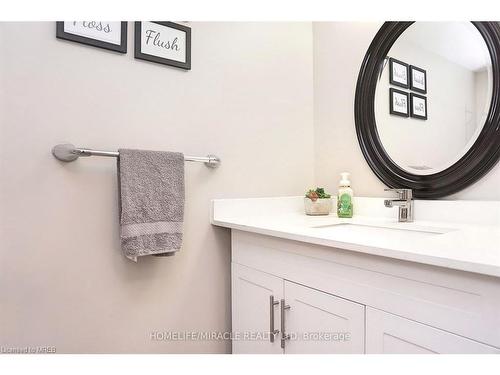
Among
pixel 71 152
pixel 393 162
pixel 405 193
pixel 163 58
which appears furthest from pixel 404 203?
pixel 71 152

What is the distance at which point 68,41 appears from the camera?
3.19 feet

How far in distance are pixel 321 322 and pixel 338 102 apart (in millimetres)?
1057

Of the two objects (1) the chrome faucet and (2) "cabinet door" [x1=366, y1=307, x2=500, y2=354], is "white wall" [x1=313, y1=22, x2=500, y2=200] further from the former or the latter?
(2) "cabinet door" [x1=366, y1=307, x2=500, y2=354]

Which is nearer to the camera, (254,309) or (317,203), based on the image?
(254,309)

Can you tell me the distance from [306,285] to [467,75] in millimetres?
930

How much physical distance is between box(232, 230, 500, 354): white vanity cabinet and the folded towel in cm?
28

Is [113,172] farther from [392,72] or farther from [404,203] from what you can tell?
[392,72]

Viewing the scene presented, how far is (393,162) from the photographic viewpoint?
1277 mm

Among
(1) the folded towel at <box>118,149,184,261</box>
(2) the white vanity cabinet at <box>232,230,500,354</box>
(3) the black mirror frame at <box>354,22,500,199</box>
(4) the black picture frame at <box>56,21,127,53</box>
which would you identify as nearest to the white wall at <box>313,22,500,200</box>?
(3) the black mirror frame at <box>354,22,500,199</box>

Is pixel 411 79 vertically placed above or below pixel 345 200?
above

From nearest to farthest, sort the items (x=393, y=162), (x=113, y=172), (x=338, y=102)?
(x=113, y=172)
(x=393, y=162)
(x=338, y=102)

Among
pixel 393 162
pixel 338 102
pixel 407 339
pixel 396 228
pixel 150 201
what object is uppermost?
pixel 338 102

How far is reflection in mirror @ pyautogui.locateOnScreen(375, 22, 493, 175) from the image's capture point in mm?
1067

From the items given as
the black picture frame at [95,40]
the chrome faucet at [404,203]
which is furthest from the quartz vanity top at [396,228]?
the black picture frame at [95,40]
